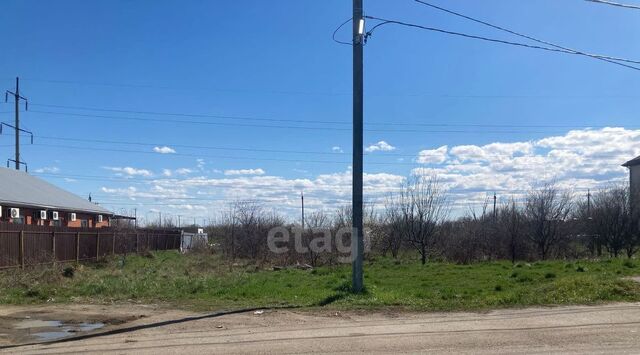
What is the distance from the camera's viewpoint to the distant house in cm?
2983

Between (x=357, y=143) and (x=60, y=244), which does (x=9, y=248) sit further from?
(x=357, y=143)

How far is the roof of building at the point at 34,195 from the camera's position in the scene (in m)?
30.5

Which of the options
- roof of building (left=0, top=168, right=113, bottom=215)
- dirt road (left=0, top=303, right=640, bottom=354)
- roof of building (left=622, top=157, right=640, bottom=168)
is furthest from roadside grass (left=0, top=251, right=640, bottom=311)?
roof of building (left=622, top=157, right=640, bottom=168)

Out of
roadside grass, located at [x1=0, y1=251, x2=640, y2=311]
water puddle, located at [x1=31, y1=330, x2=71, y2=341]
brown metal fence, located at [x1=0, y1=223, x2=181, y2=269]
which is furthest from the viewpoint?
brown metal fence, located at [x1=0, y1=223, x2=181, y2=269]

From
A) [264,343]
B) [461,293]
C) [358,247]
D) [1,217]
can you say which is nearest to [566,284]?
[461,293]

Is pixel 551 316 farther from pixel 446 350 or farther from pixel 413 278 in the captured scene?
pixel 413 278

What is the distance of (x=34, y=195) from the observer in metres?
34.3

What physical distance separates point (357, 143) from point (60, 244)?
16.8 meters

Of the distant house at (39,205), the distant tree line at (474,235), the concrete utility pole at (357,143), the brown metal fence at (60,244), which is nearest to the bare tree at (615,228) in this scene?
the distant tree line at (474,235)

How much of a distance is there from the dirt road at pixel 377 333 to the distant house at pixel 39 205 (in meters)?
22.6

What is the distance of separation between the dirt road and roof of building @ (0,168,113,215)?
23.5 m

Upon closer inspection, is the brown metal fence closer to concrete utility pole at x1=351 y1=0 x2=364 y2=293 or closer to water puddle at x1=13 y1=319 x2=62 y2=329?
water puddle at x1=13 y1=319 x2=62 y2=329

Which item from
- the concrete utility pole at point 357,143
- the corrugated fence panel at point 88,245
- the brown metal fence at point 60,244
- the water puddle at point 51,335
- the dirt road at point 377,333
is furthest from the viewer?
the corrugated fence panel at point 88,245

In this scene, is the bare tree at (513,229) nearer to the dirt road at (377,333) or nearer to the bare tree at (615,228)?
the bare tree at (615,228)
